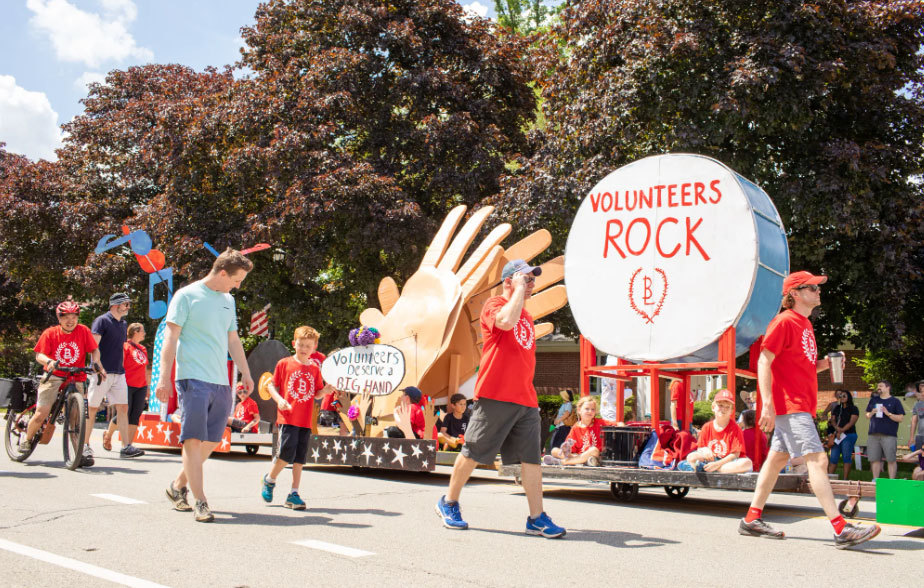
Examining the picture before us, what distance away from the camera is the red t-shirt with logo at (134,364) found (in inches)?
452

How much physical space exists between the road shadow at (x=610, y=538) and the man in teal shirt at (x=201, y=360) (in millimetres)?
2026

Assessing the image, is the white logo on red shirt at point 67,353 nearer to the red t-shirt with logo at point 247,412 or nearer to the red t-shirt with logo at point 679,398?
the red t-shirt with logo at point 247,412

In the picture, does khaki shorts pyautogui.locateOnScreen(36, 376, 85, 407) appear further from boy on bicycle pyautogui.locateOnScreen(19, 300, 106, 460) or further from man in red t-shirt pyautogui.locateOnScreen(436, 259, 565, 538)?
man in red t-shirt pyautogui.locateOnScreen(436, 259, 565, 538)

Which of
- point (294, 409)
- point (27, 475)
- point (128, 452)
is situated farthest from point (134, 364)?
point (294, 409)

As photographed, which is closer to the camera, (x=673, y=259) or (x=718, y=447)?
(x=718, y=447)

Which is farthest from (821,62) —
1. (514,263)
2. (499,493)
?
(514,263)

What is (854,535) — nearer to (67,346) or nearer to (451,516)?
(451,516)

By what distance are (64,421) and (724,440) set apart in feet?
23.0

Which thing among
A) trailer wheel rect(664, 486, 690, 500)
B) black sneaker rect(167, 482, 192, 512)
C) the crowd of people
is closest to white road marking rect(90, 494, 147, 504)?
the crowd of people

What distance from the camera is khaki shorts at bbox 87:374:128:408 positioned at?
35.1ft

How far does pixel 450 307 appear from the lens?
44.6 ft

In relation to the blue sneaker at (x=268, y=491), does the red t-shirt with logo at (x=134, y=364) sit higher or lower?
higher

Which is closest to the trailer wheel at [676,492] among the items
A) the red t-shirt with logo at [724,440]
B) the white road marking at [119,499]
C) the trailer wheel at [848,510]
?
the red t-shirt with logo at [724,440]

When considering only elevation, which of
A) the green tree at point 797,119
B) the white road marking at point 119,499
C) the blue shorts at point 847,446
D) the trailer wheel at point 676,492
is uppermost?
the green tree at point 797,119
